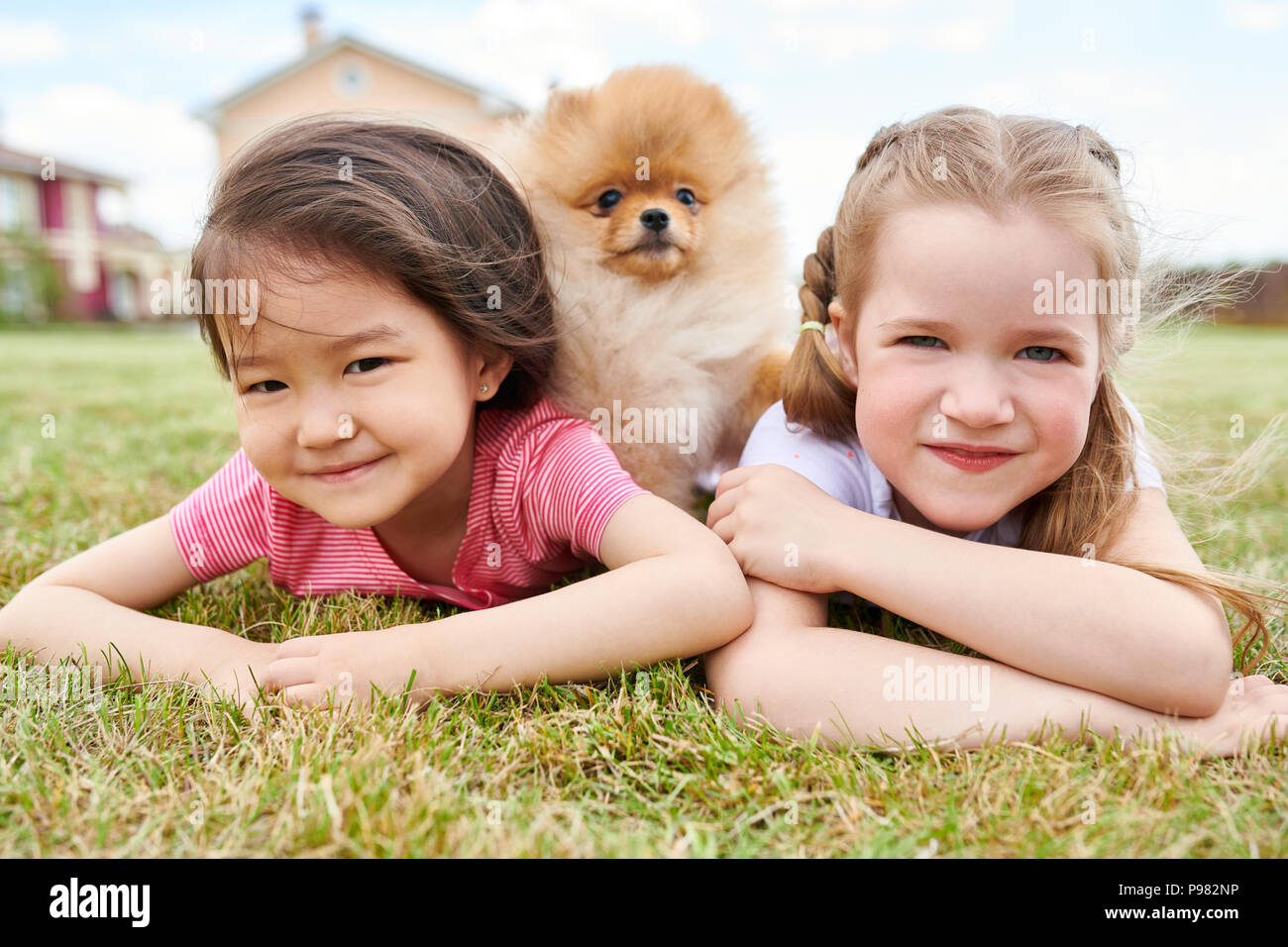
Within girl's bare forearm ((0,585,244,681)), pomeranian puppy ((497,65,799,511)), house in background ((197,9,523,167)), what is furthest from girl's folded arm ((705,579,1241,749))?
house in background ((197,9,523,167))

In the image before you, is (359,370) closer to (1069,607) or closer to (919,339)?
(919,339)

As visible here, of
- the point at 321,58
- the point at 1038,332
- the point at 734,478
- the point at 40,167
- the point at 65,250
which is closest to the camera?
the point at 1038,332

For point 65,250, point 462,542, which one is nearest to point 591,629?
point 462,542

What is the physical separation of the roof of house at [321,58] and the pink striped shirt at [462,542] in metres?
21.6

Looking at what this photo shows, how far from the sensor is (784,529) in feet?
5.53

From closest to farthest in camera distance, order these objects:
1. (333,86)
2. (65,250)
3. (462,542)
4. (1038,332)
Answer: (1038,332) < (462,542) < (333,86) < (65,250)

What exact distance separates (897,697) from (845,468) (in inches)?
22.5

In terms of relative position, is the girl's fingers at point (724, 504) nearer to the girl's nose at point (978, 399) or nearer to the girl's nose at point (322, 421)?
the girl's nose at point (978, 399)

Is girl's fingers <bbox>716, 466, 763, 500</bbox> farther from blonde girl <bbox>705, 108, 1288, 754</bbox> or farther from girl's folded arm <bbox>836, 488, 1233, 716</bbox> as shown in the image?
girl's folded arm <bbox>836, 488, 1233, 716</bbox>

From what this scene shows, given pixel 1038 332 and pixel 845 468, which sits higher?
pixel 1038 332

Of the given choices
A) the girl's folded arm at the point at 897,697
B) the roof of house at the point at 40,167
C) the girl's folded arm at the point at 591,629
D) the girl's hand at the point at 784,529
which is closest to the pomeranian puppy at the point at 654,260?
the girl's hand at the point at 784,529
